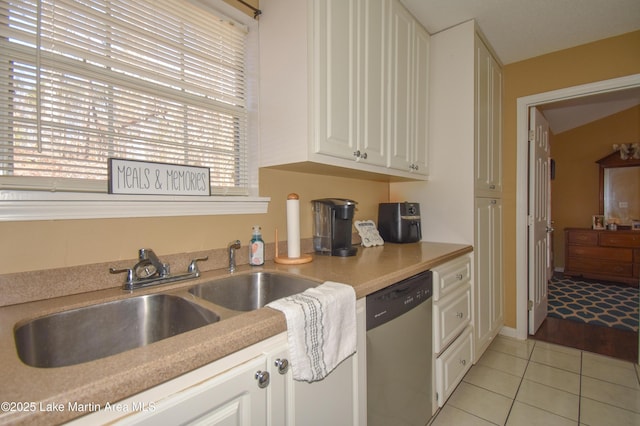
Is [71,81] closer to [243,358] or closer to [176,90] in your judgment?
[176,90]

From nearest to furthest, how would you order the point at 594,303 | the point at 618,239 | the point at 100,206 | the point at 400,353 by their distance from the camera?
the point at 100,206 < the point at 400,353 < the point at 594,303 < the point at 618,239

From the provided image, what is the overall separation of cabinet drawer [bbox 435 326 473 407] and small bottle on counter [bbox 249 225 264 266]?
105 centimetres

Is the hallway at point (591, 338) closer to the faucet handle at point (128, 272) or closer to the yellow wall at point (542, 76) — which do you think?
the yellow wall at point (542, 76)

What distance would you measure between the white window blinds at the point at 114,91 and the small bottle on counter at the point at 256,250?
268 millimetres

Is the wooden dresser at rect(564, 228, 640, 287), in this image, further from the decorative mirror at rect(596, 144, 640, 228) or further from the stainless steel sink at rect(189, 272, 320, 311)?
the stainless steel sink at rect(189, 272, 320, 311)

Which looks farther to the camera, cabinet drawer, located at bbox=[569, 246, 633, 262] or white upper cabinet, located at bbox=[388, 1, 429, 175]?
cabinet drawer, located at bbox=[569, 246, 633, 262]

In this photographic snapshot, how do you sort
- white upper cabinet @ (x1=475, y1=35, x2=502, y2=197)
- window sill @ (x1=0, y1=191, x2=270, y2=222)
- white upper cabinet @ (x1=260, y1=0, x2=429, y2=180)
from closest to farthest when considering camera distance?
1. window sill @ (x1=0, y1=191, x2=270, y2=222)
2. white upper cabinet @ (x1=260, y1=0, x2=429, y2=180)
3. white upper cabinet @ (x1=475, y1=35, x2=502, y2=197)

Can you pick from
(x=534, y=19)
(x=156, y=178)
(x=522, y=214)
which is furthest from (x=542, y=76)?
(x=156, y=178)

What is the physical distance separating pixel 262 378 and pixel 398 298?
69 centimetres

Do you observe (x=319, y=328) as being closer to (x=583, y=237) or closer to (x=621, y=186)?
(x=583, y=237)

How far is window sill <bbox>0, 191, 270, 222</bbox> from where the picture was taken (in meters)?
0.88

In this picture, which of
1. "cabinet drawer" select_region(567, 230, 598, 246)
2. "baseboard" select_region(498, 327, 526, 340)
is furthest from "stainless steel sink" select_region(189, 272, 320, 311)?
"cabinet drawer" select_region(567, 230, 598, 246)

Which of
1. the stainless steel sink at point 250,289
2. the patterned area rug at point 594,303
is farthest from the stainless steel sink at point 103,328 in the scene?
the patterned area rug at point 594,303

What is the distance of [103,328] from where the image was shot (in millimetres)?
916
